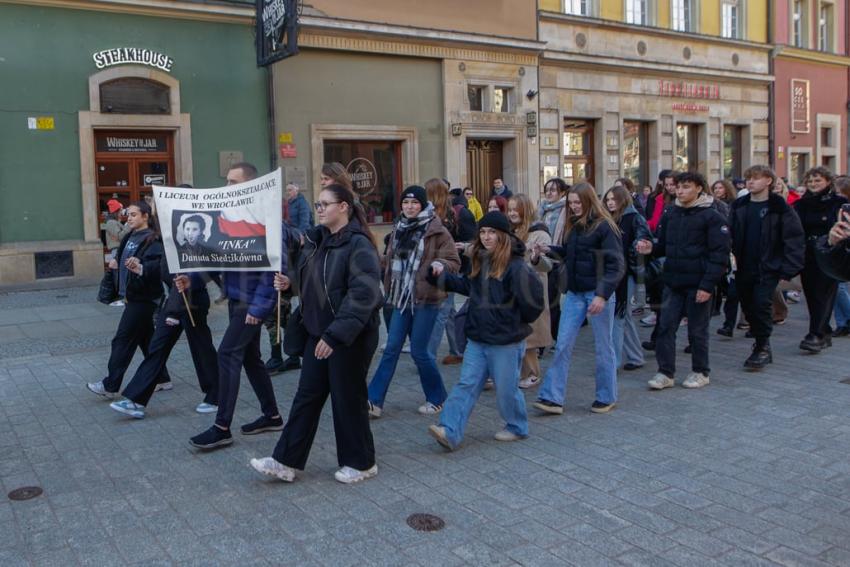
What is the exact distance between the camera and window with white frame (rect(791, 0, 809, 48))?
28234 millimetres

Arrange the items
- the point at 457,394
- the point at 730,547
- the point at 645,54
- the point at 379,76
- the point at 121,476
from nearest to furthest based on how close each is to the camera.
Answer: the point at 730,547 < the point at 121,476 < the point at 457,394 < the point at 379,76 < the point at 645,54

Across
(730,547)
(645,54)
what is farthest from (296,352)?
(645,54)

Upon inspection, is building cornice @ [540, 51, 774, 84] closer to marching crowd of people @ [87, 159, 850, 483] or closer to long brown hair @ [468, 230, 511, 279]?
marching crowd of people @ [87, 159, 850, 483]

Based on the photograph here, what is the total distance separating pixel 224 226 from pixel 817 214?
21.1 ft

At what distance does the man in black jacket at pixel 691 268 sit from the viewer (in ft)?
22.9

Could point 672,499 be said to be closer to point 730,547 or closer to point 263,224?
point 730,547

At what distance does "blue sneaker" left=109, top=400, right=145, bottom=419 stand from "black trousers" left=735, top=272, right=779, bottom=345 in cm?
560

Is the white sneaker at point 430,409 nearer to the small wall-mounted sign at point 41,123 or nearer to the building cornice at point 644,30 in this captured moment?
the small wall-mounted sign at point 41,123

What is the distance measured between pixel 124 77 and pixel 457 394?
478 inches

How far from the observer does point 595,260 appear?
20.8 ft

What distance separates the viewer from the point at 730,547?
12.9ft

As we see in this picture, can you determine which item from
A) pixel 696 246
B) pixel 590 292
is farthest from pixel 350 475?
pixel 696 246

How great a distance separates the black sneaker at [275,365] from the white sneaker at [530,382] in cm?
241

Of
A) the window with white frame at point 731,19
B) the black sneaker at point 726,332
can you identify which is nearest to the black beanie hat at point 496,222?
the black sneaker at point 726,332
